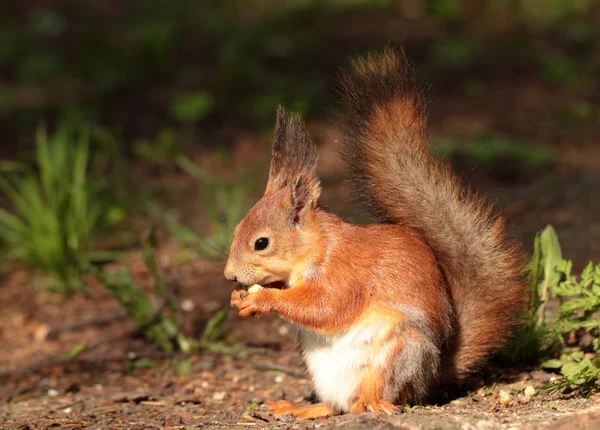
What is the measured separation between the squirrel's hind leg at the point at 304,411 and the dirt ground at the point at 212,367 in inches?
1.7

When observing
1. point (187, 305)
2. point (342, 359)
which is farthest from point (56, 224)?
point (342, 359)

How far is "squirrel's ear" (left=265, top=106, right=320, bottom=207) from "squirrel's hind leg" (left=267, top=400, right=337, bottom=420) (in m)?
0.71

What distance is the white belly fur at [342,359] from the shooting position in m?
2.51

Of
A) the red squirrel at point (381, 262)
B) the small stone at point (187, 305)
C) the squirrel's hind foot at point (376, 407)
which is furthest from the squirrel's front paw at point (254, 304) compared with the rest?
the small stone at point (187, 305)

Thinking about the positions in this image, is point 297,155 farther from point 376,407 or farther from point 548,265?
point 548,265

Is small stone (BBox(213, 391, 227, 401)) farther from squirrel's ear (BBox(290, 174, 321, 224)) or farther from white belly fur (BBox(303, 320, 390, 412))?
squirrel's ear (BBox(290, 174, 321, 224))

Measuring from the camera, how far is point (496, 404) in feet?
8.89

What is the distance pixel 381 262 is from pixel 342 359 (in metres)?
0.34

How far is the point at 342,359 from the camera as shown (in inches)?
101

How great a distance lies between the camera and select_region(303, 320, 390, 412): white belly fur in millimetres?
2508

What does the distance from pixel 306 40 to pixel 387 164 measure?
16.8ft

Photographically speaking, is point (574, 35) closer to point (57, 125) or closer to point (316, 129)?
point (316, 129)

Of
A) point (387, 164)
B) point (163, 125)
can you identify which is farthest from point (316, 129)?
point (387, 164)

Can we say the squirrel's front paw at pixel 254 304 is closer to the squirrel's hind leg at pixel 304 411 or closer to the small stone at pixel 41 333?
the squirrel's hind leg at pixel 304 411
